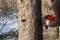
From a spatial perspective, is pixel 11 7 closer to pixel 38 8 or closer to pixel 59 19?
pixel 38 8

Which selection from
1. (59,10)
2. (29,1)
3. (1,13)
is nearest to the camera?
(59,10)

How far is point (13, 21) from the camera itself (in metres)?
10.7

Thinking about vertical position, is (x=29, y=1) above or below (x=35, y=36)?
above

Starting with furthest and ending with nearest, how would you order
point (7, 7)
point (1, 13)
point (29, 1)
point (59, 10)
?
point (1, 13)
point (7, 7)
point (29, 1)
point (59, 10)

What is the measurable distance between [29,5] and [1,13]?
798 centimetres

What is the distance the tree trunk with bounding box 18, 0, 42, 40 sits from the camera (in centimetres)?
358

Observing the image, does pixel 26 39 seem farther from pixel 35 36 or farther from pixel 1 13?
pixel 1 13

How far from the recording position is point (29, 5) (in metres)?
3.59

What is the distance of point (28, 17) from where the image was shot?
11.7 ft

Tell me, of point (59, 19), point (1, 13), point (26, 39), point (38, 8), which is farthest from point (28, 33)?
point (1, 13)

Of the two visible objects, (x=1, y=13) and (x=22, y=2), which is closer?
(x=22, y=2)

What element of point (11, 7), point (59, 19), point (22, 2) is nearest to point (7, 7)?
point (11, 7)

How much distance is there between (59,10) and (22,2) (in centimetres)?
293

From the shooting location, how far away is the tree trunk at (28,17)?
141 inches
